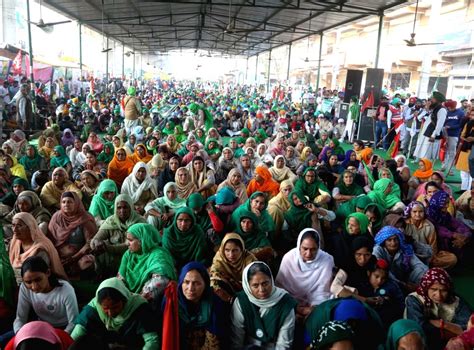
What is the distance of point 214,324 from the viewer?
2.20 meters

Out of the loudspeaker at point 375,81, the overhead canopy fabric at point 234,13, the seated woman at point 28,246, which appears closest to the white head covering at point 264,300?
the seated woman at point 28,246

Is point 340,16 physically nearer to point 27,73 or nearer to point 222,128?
point 222,128

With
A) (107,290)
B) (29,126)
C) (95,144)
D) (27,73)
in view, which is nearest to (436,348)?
(107,290)

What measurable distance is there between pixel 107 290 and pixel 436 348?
2030 millimetres

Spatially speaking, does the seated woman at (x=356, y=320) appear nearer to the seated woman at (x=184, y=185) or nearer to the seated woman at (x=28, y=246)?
the seated woman at (x=28, y=246)

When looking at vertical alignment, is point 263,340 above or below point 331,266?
below

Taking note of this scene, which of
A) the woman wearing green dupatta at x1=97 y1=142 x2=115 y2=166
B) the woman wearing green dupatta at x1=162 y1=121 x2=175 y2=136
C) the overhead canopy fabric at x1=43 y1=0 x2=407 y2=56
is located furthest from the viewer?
the overhead canopy fabric at x1=43 y1=0 x2=407 y2=56

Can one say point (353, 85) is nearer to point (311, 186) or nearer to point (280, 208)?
point (311, 186)

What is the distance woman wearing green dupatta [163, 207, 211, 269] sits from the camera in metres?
3.09

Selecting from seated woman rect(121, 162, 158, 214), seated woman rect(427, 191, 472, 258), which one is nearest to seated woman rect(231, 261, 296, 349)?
seated woman rect(427, 191, 472, 258)

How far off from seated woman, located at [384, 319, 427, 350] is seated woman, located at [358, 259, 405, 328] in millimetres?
573

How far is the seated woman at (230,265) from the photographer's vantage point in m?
2.64

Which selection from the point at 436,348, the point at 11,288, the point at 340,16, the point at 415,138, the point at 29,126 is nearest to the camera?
the point at 436,348

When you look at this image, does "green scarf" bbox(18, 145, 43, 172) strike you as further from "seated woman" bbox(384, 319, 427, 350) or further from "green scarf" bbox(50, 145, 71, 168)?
"seated woman" bbox(384, 319, 427, 350)
